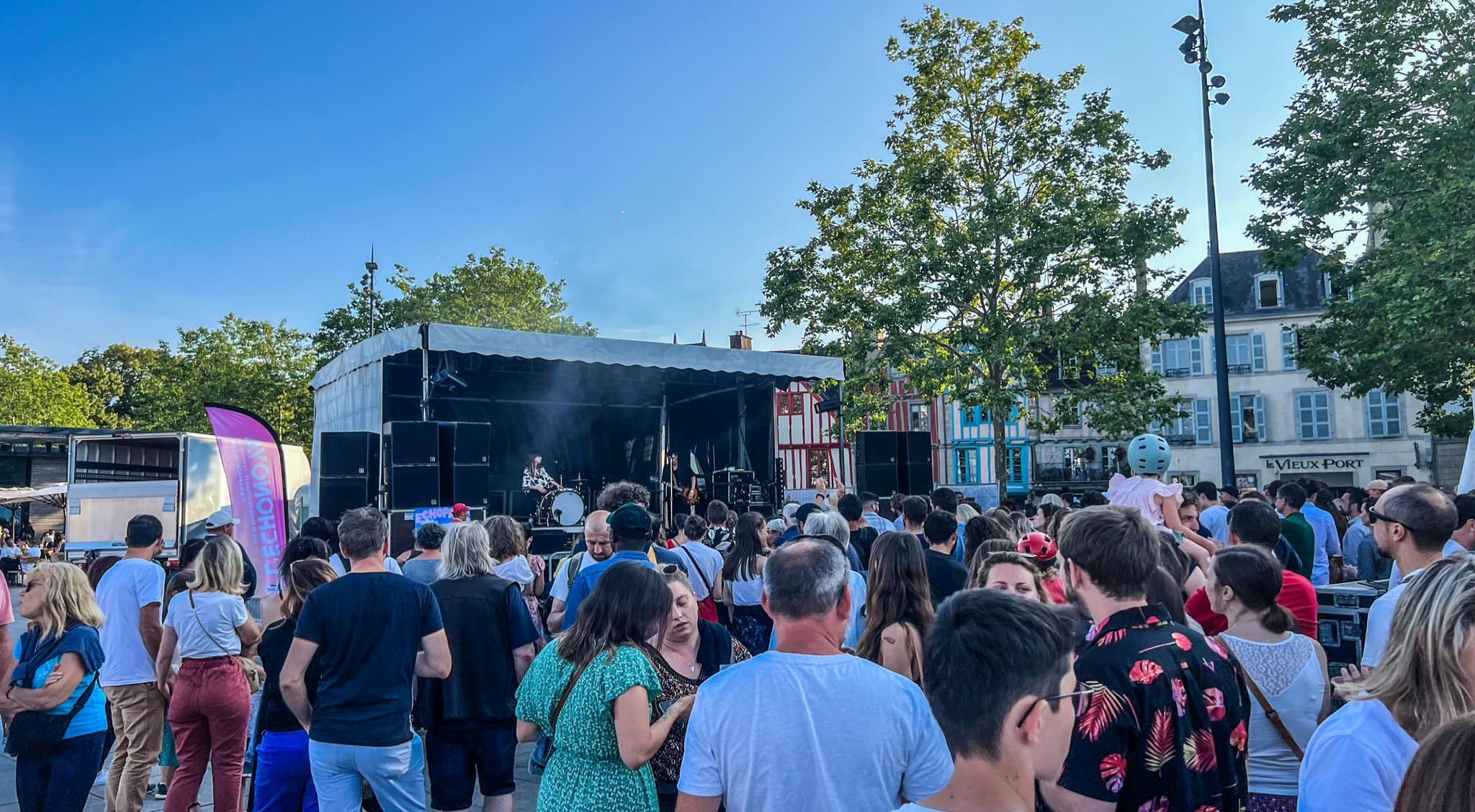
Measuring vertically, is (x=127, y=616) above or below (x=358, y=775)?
above

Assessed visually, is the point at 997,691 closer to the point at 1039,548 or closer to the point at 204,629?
the point at 1039,548

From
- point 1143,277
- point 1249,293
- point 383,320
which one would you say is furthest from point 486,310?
point 1249,293

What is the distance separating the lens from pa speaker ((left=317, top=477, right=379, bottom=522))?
1051cm

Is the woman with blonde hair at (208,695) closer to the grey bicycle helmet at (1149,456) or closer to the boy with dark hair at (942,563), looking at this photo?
the boy with dark hair at (942,563)

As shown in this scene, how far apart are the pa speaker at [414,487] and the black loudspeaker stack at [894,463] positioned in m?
5.27

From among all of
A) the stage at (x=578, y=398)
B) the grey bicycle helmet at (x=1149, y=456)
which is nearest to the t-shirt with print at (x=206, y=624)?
the grey bicycle helmet at (x=1149, y=456)

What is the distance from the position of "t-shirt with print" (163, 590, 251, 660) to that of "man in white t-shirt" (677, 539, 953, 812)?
3012 millimetres

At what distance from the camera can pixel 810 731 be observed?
196 cm

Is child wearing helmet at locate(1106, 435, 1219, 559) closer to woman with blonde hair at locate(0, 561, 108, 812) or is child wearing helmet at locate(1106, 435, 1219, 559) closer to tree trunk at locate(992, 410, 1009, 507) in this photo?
woman with blonde hair at locate(0, 561, 108, 812)

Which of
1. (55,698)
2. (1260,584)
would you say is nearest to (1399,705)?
(1260,584)

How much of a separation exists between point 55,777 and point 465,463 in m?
7.42

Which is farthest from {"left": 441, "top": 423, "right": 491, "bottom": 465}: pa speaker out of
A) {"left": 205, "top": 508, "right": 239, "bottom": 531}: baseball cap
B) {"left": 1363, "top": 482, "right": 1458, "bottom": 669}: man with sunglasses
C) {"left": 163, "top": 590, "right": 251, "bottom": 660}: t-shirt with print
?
{"left": 1363, "top": 482, "right": 1458, "bottom": 669}: man with sunglasses

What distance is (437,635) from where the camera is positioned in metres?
3.66

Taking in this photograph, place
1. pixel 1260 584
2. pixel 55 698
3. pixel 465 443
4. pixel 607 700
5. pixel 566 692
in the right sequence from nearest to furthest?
pixel 607 700, pixel 566 692, pixel 1260 584, pixel 55 698, pixel 465 443
